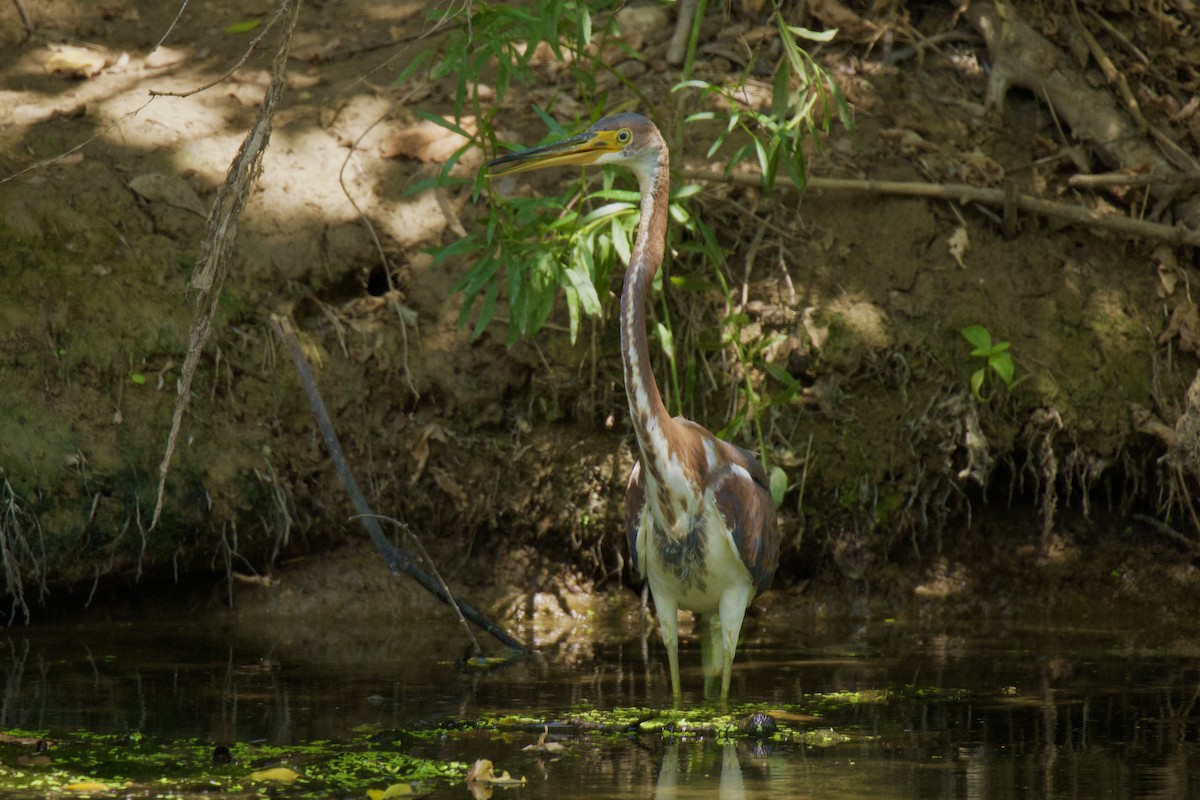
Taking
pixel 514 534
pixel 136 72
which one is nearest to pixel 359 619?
pixel 514 534

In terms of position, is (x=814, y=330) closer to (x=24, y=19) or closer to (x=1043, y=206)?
(x=1043, y=206)

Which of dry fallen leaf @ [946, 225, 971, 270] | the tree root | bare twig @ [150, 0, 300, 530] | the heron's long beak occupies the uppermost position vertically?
the tree root

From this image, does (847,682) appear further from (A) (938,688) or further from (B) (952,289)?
(B) (952,289)

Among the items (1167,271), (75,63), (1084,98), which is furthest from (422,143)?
(1167,271)

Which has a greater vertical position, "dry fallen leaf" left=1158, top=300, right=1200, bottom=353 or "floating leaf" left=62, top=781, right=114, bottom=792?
"dry fallen leaf" left=1158, top=300, right=1200, bottom=353

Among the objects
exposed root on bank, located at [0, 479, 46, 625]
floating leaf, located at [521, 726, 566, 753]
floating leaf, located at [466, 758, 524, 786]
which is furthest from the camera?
exposed root on bank, located at [0, 479, 46, 625]

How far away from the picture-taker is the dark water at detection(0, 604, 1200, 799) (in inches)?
162

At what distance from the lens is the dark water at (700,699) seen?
13.5 ft

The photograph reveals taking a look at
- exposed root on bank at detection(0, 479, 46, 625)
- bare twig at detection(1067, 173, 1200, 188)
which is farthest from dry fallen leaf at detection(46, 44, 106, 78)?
bare twig at detection(1067, 173, 1200, 188)

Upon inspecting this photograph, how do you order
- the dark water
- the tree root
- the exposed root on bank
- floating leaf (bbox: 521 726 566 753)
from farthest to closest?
the tree root
the exposed root on bank
floating leaf (bbox: 521 726 566 753)
the dark water

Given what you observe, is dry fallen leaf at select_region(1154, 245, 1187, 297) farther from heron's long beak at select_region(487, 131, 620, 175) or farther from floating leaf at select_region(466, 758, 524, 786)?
floating leaf at select_region(466, 758, 524, 786)

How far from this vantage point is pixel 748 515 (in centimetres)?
541

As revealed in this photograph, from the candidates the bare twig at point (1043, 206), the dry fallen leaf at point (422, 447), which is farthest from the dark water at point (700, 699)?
the bare twig at point (1043, 206)

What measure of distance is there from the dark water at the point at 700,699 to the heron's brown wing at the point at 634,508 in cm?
55
